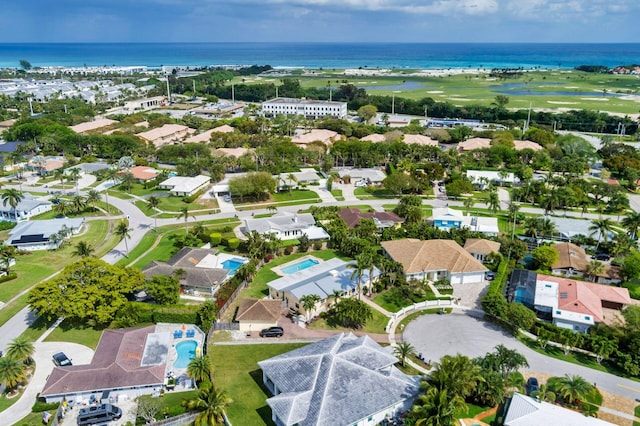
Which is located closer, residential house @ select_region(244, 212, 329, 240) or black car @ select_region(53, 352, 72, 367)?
black car @ select_region(53, 352, 72, 367)

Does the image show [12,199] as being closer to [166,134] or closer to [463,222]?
[166,134]

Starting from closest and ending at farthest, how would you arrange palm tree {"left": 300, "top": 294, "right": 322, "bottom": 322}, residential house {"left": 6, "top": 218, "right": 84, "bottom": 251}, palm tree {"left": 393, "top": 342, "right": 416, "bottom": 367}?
1. palm tree {"left": 393, "top": 342, "right": 416, "bottom": 367}
2. palm tree {"left": 300, "top": 294, "right": 322, "bottom": 322}
3. residential house {"left": 6, "top": 218, "right": 84, "bottom": 251}

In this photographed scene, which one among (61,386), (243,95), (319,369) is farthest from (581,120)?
(61,386)

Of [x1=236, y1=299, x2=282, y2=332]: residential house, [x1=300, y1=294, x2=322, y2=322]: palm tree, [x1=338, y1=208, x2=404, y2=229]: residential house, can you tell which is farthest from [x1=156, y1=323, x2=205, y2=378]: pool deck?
[x1=338, y1=208, x2=404, y2=229]: residential house

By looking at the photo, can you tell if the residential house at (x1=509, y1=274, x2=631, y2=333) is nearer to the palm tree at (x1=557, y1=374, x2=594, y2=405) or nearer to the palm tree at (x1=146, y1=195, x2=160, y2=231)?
the palm tree at (x1=557, y1=374, x2=594, y2=405)

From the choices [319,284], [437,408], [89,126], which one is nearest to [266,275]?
[319,284]

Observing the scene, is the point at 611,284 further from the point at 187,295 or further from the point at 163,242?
the point at 163,242

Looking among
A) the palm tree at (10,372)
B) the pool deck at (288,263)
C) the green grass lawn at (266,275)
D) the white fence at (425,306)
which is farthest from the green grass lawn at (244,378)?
the pool deck at (288,263)
